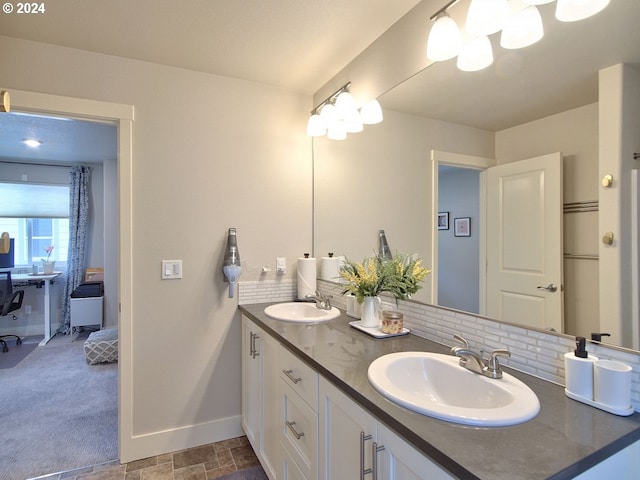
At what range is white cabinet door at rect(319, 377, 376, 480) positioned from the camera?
96cm

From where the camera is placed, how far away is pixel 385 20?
1.70m

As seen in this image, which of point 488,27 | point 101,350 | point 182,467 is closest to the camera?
point 488,27

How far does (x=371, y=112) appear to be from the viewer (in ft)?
6.35

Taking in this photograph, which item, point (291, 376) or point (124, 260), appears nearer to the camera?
point (291, 376)

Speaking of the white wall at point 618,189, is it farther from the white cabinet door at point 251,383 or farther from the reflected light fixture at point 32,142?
the reflected light fixture at point 32,142

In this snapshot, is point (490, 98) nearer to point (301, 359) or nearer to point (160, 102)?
point (301, 359)

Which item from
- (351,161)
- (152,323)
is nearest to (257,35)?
(351,161)

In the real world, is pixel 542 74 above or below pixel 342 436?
above

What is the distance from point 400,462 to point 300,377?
597mm

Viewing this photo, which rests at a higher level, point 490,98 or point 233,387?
point 490,98

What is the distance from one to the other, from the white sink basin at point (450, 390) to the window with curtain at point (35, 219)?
5.66 metres

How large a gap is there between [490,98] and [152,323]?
2.12 metres

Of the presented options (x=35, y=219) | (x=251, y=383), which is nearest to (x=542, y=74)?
(x=251, y=383)

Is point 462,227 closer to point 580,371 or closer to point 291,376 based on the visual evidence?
point 580,371
